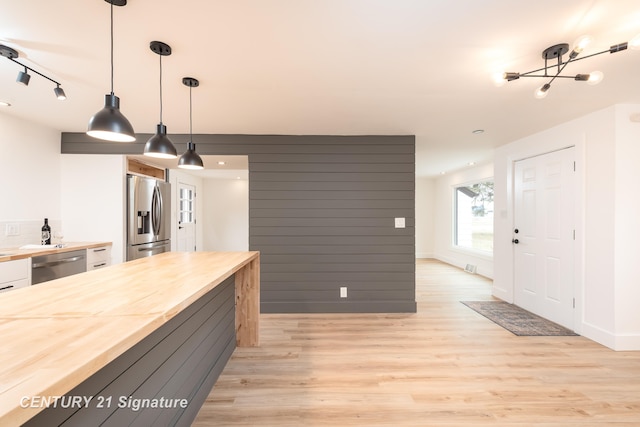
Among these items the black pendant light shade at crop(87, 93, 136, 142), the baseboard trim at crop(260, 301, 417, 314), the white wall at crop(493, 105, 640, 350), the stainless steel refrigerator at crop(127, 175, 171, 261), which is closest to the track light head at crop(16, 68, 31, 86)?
the black pendant light shade at crop(87, 93, 136, 142)

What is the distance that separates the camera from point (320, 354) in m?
2.74

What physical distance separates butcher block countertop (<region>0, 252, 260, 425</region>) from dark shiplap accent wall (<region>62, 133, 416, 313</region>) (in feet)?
7.00

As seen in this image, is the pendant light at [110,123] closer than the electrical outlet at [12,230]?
Yes

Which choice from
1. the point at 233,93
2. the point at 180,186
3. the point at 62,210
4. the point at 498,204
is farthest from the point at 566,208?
the point at 180,186

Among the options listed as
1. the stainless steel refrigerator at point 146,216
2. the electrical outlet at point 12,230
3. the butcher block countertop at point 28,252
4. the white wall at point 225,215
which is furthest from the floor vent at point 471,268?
the electrical outlet at point 12,230

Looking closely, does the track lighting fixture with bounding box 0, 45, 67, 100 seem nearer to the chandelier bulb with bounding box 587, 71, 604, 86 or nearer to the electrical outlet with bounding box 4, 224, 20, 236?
the electrical outlet with bounding box 4, 224, 20, 236

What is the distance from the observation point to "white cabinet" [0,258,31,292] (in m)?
2.45

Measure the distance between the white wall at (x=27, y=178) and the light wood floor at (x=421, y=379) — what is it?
294 centimetres

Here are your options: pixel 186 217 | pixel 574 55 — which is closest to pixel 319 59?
pixel 574 55

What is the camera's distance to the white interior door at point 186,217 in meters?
Answer: 6.53

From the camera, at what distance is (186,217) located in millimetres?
6914

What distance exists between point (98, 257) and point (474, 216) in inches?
287

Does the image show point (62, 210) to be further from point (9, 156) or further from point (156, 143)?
point (156, 143)

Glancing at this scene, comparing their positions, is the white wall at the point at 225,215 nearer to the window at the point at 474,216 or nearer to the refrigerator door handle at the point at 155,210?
the refrigerator door handle at the point at 155,210
